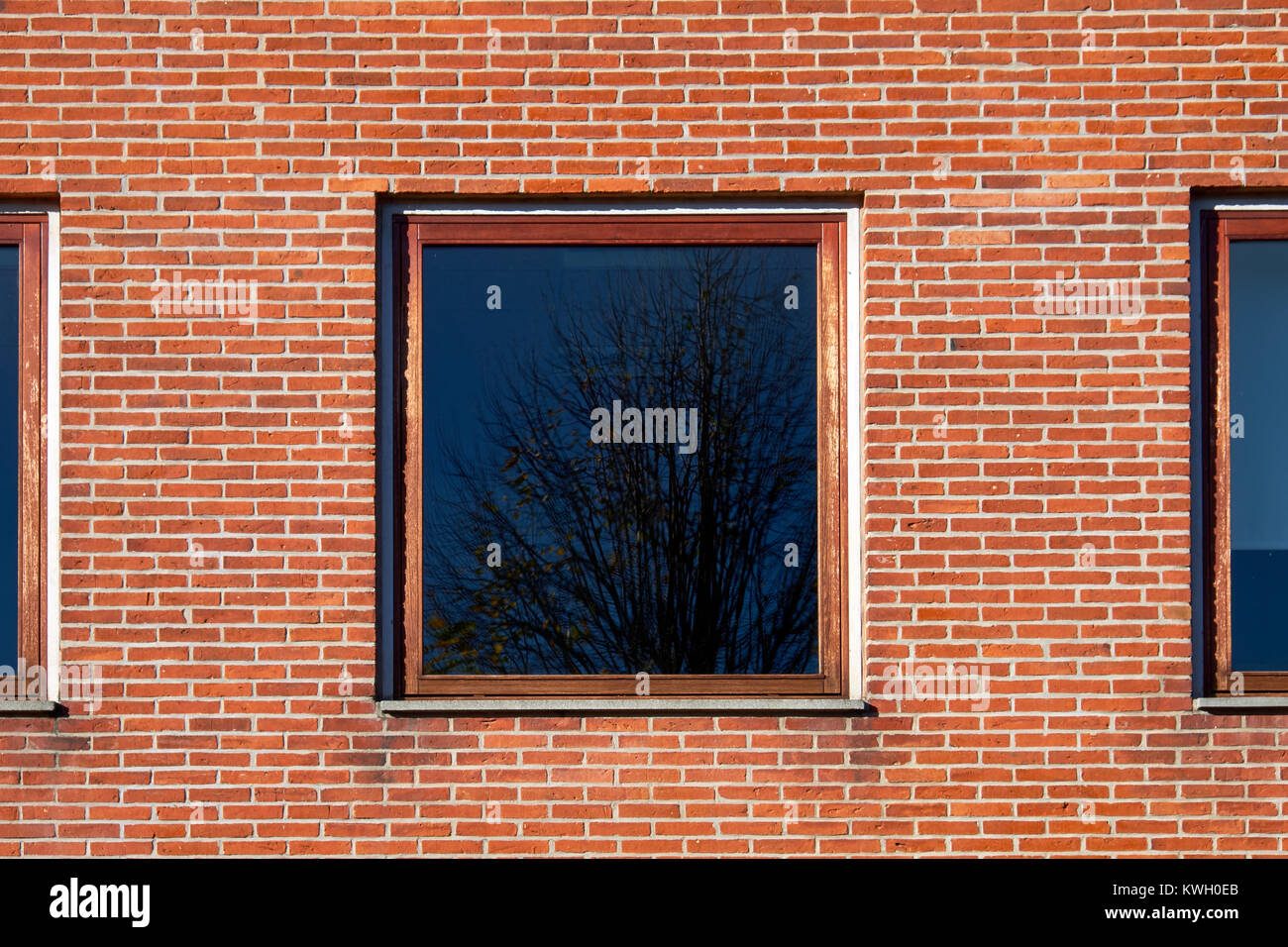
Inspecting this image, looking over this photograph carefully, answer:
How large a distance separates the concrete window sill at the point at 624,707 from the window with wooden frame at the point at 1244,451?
156 centimetres

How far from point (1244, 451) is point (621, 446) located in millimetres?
2566

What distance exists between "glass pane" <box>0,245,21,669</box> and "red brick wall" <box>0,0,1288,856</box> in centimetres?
28

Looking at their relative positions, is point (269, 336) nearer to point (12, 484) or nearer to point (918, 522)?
point (12, 484)

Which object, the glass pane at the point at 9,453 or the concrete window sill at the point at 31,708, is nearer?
the concrete window sill at the point at 31,708

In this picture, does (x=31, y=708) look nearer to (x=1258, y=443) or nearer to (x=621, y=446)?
(x=621, y=446)

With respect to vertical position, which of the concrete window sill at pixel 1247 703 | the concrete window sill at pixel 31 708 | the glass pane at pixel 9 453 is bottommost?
the concrete window sill at pixel 31 708

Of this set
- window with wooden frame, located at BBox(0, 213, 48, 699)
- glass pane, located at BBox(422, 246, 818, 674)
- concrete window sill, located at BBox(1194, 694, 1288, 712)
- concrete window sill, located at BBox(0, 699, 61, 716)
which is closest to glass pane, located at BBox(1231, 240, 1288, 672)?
concrete window sill, located at BBox(1194, 694, 1288, 712)

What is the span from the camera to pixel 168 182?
461 centimetres

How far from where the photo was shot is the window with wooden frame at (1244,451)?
4.69 meters

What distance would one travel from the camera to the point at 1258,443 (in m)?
4.77

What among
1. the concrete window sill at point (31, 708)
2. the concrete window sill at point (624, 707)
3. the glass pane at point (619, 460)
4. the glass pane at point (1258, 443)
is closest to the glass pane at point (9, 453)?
the concrete window sill at point (31, 708)

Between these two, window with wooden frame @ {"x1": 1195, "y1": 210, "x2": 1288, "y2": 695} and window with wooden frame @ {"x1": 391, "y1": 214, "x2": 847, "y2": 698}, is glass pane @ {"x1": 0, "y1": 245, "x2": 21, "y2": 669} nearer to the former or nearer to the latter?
window with wooden frame @ {"x1": 391, "y1": 214, "x2": 847, "y2": 698}

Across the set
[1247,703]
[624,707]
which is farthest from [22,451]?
[1247,703]

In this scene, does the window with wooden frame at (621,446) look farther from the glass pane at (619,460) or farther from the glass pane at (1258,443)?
the glass pane at (1258,443)
